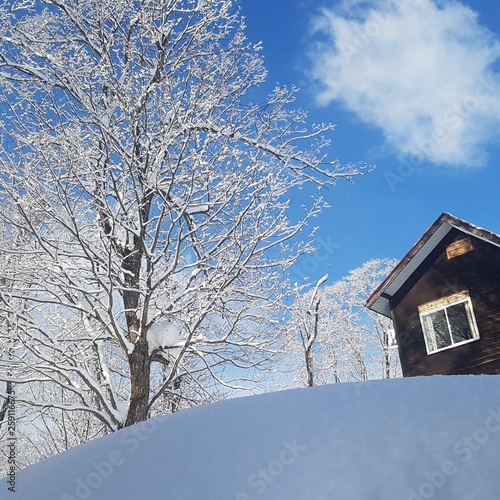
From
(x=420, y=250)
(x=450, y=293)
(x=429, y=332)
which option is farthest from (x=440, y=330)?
(x=420, y=250)

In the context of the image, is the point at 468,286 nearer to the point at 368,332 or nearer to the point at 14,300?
the point at 14,300

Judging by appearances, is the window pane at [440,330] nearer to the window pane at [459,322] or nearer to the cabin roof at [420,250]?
the window pane at [459,322]

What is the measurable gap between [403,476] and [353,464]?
328mm

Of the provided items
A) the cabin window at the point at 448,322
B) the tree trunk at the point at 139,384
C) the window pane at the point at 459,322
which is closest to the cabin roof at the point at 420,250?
the cabin window at the point at 448,322

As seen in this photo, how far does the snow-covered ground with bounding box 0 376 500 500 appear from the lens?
319 centimetres

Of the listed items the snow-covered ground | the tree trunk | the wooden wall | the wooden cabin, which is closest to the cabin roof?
the wooden cabin

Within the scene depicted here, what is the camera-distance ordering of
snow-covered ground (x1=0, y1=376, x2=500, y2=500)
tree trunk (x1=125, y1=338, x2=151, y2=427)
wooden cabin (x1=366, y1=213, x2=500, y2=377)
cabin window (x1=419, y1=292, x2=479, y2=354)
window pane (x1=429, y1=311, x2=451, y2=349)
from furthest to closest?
1. window pane (x1=429, y1=311, x2=451, y2=349)
2. cabin window (x1=419, y1=292, x2=479, y2=354)
3. wooden cabin (x1=366, y1=213, x2=500, y2=377)
4. tree trunk (x1=125, y1=338, x2=151, y2=427)
5. snow-covered ground (x1=0, y1=376, x2=500, y2=500)

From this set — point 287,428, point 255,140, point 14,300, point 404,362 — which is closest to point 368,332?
point 404,362

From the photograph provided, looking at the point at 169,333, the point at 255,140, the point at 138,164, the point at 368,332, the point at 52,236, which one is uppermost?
the point at 368,332

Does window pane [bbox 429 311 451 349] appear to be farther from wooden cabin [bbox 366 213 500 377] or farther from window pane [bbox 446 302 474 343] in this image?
window pane [bbox 446 302 474 343]

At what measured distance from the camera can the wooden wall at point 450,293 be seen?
38.3 ft

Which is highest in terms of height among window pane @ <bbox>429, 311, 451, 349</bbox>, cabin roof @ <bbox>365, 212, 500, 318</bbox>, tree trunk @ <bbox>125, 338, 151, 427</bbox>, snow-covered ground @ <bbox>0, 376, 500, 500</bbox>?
cabin roof @ <bbox>365, 212, 500, 318</bbox>

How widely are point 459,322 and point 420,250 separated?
2.09m

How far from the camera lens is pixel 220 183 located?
8.59m
